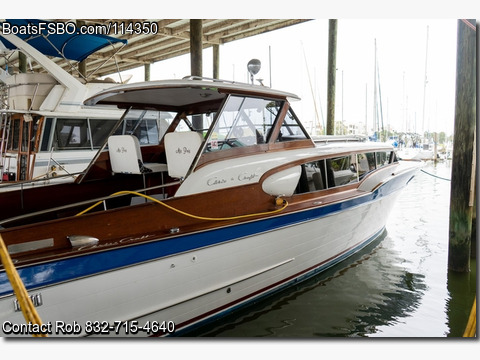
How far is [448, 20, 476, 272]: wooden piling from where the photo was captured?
12.0 ft

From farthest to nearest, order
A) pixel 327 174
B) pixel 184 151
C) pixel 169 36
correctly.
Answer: pixel 169 36
pixel 327 174
pixel 184 151

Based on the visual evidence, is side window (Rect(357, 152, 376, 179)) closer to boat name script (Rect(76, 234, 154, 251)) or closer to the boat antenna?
the boat antenna

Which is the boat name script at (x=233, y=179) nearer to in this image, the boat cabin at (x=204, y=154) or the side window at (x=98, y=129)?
the boat cabin at (x=204, y=154)

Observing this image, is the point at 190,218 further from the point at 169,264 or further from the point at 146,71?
the point at 146,71

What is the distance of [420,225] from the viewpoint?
6.32 meters

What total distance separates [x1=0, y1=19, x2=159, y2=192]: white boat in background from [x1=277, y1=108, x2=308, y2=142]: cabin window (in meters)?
3.25

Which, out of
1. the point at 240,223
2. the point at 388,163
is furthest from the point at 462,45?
the point at 240,223

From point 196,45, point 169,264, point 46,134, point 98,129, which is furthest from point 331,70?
point 169,264

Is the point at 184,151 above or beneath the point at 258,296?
above

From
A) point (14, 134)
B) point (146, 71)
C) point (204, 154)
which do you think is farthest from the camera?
point (146, 71)

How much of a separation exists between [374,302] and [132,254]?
245cm

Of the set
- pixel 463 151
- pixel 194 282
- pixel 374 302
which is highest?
pixel 463 151

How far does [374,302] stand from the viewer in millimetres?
3623

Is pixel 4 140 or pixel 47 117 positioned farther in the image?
pixel 4 140
